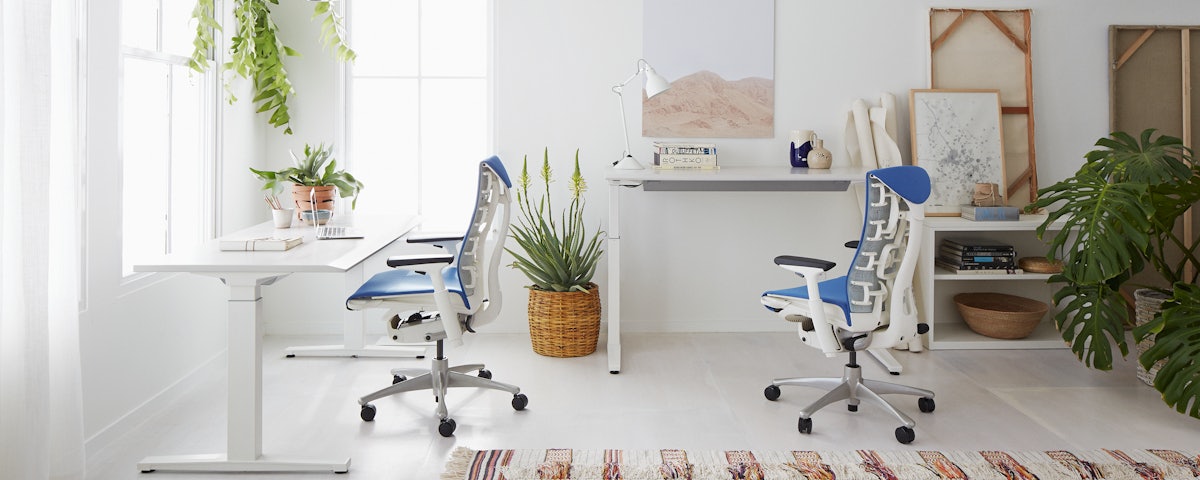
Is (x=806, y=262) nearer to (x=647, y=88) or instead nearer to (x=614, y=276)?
(x=614, y=276)

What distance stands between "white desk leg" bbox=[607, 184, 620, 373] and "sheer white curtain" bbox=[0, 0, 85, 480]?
2.24m

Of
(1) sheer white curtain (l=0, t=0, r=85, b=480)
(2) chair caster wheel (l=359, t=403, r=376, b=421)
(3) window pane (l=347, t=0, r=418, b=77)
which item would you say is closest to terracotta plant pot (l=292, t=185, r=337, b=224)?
(2) chair caster wheel (l=359, t=403, r=376, b=421)

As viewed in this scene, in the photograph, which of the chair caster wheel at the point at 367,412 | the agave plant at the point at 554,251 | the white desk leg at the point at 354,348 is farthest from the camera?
the agave plant at the point at 554,251

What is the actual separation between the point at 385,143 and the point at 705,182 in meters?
1.78

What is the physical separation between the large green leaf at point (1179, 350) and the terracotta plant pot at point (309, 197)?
3277 mm

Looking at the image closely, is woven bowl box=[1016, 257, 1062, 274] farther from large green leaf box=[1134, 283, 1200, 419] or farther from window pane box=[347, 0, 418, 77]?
window pane box=[347, 0, 418, 77]

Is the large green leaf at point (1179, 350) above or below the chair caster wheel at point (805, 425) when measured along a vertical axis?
above

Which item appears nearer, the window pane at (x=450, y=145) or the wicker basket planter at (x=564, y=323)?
the wicker basket planter at (x=564, y=323)

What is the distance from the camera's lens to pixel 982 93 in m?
5.07

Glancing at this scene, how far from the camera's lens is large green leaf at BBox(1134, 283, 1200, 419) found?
3.39 meters

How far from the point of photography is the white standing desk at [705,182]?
427 centimetres

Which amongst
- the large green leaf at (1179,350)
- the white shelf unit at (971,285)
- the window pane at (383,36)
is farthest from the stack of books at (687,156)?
the large green leaf at (1179,350)

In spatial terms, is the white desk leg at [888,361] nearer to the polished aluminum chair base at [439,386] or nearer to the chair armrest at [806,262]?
the chair armrest at [806,262]

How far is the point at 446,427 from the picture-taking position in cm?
337
